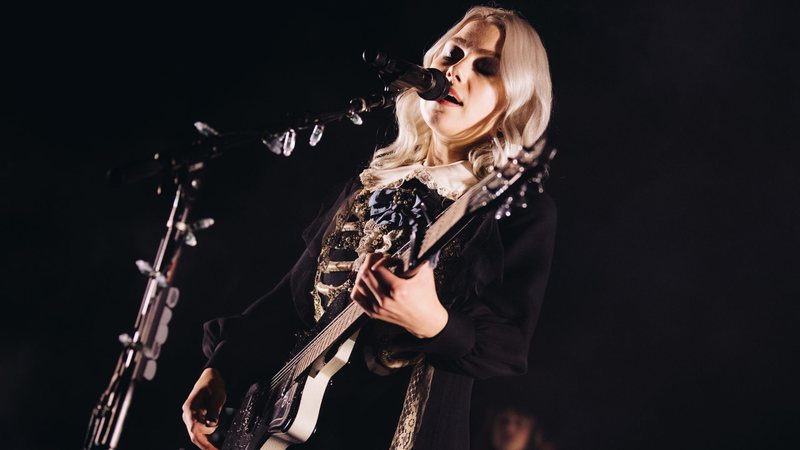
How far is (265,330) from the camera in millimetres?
2021

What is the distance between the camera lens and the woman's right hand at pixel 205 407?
179 centimetres

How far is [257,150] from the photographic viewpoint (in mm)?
3379

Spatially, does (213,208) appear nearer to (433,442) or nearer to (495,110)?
(495,110)

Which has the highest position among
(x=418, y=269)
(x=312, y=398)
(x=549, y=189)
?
(x=418, y=269)

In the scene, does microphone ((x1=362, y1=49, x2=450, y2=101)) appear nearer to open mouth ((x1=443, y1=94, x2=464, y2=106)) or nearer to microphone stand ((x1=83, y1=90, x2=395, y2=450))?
open mouth ((x1=443, y1=94, x2=464, y2=106))

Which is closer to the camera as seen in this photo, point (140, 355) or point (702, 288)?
point (140, 355)

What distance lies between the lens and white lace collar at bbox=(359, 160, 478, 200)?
1.72 m

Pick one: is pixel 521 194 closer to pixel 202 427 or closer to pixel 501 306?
pixel 501 306

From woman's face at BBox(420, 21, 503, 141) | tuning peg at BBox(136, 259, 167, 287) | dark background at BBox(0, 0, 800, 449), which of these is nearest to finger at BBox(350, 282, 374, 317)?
tuning peg at BBox(136, 259, 167, 287)

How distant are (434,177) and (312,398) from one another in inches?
28.5

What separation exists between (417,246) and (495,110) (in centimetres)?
81

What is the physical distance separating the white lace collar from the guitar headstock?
0.50m

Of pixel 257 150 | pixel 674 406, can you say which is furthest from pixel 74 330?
pixel 674 406

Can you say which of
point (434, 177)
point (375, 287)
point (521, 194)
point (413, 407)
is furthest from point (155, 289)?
point (434, 177)
